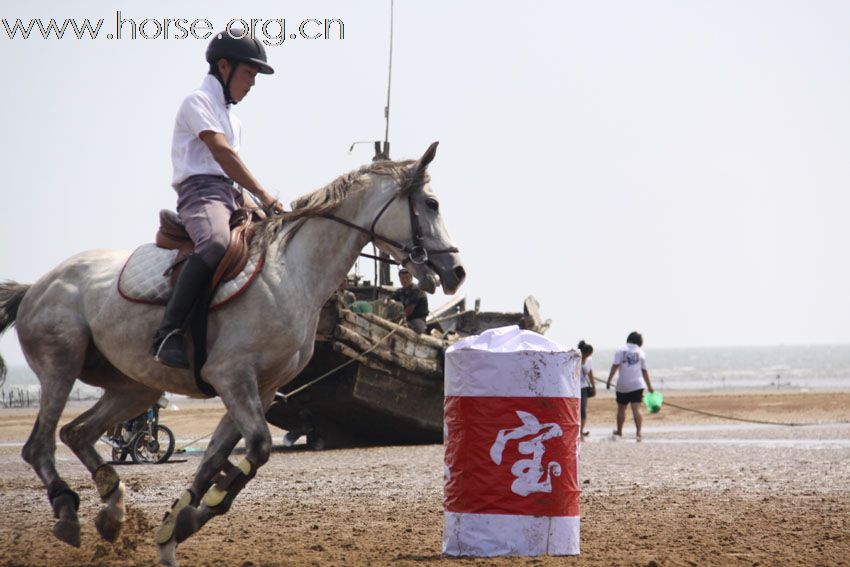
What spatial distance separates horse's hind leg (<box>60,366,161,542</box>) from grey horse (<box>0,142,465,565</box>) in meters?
0.01

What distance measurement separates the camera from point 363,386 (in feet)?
63.8

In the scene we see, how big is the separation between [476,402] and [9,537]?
148 inches

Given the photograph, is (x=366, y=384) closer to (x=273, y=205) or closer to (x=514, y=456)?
(x=273, y=205)

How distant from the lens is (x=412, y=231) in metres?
7.89

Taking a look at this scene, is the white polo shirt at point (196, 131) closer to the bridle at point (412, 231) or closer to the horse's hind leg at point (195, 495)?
the bridle at point (412, 231)

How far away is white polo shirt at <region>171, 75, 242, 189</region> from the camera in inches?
314

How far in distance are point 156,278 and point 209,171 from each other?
2.49 feet

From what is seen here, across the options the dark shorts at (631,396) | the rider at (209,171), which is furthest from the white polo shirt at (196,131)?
the dark shorts at (631,396)

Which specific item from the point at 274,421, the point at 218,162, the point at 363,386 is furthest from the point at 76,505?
the point at 274,421

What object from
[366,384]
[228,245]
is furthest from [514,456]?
[366,384]

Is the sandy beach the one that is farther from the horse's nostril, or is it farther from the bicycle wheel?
the horse's nostril

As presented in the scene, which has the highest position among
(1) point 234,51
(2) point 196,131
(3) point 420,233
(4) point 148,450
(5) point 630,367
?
(1) point 234,51

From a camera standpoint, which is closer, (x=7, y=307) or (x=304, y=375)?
(x=7, y=307)

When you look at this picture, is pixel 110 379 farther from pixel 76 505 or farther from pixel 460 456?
pixel 460 456
